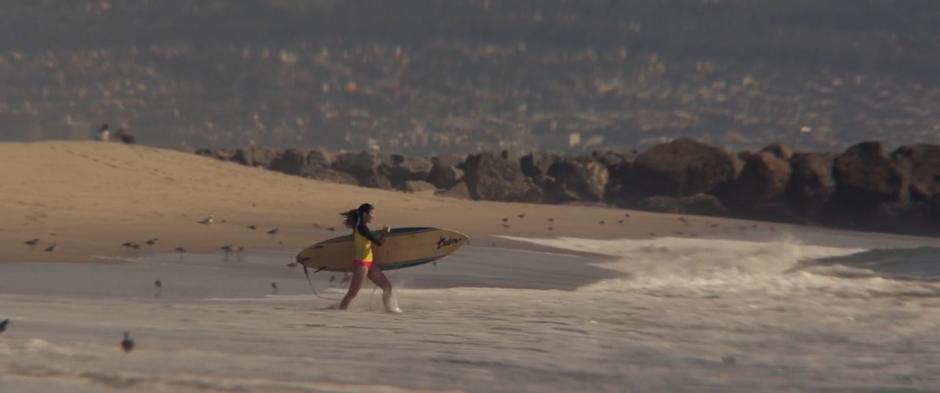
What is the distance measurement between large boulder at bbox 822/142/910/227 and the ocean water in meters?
16.6

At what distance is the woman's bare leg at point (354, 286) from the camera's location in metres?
13.5

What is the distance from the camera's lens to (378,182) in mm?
38344

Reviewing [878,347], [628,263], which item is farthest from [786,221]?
[878,347]

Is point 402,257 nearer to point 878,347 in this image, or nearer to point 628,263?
point 878,347

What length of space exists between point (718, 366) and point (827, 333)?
9.57 ft

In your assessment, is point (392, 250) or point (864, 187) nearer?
point (392, 250)

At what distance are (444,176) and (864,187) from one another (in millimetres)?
9674

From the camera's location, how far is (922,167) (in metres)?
38.5

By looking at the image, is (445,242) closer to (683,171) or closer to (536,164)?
(683,171)

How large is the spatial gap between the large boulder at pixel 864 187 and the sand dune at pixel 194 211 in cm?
349

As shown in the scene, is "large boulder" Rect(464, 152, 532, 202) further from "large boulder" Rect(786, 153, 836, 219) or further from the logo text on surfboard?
the logo text on surfboard

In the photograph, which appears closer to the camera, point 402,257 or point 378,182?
point 402,257

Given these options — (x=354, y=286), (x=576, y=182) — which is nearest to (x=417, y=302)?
(x=354, y=286)

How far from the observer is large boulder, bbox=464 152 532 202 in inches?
1473
